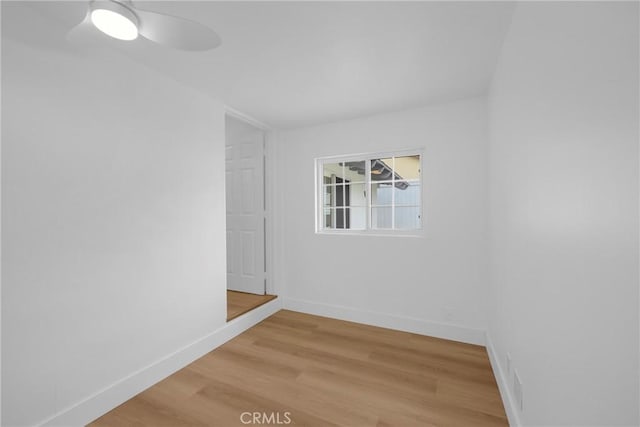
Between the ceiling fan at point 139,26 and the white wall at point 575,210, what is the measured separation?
1288 mm

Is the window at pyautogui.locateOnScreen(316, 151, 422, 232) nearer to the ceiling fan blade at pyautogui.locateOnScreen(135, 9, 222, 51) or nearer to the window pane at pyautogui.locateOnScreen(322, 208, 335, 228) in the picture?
the window pane at pyautogui.locateOnScreen(322, 208, 335, 228)

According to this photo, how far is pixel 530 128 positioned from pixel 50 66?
254cm

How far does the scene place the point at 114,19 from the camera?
108 cm

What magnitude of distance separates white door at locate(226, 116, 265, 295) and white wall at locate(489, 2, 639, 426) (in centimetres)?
280

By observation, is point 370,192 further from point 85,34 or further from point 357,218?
point 85,34

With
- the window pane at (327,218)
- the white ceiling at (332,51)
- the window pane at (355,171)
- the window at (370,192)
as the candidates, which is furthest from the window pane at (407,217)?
the white ceiling at (332,51)

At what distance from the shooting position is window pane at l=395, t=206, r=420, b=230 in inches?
117

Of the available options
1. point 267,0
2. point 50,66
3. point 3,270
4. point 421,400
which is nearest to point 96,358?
point 3,270

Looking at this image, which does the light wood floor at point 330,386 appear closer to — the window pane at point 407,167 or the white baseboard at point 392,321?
the white baseboard at point 392,321

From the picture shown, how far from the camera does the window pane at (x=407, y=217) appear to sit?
2.97 m

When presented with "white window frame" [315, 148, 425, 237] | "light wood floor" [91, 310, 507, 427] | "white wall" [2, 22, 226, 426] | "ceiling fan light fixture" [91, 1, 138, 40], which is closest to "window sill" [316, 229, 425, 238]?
"white window frame" [315, 148, 425, 237]

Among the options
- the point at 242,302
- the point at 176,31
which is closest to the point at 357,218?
the point at 242,302

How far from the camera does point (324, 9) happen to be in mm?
1445

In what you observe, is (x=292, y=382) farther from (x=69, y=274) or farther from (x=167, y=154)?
(x=167, y=154)
